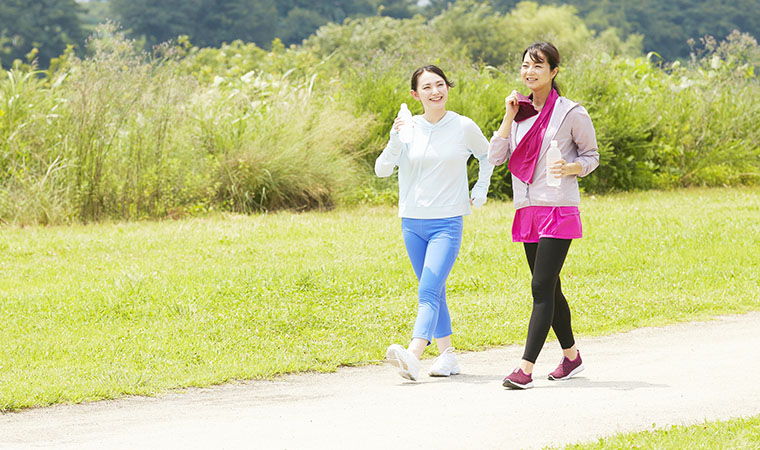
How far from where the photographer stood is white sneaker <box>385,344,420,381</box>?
18.6 ft

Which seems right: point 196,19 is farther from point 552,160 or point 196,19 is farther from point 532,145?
point 552,160

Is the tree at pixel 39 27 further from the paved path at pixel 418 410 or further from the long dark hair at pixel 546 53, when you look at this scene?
the long dark hair at pixel 546 53

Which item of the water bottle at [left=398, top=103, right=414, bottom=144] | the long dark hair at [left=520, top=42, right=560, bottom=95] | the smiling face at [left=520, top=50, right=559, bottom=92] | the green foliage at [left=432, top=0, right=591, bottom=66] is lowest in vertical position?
the water bottle at [left=398, top=103, right=414, bottom=144]

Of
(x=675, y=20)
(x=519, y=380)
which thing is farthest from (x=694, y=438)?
(x=675, y=20)

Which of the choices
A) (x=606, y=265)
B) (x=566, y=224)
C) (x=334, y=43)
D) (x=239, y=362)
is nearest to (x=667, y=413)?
(x=566, y=224)

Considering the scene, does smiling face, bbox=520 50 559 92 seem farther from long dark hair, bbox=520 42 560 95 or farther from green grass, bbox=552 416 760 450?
green grass, bbox=552 416 760 450

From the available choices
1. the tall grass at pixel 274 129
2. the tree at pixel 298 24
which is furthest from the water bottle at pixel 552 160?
the tree at pixel 298 24

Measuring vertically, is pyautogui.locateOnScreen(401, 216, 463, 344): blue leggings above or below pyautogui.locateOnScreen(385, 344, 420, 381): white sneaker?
above

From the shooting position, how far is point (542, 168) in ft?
18.0

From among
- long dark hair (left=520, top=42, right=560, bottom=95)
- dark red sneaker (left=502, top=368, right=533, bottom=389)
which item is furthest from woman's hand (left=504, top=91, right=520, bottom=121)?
dark red sneaker (left=502, top=368, right=533, bottom=389)

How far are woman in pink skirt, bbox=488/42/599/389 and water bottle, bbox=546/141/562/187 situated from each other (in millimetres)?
24

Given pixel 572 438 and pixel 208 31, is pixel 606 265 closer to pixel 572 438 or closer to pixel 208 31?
pixel 572 438

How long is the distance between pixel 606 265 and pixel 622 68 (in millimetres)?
12462

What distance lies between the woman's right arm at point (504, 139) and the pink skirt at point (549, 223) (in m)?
0.33
